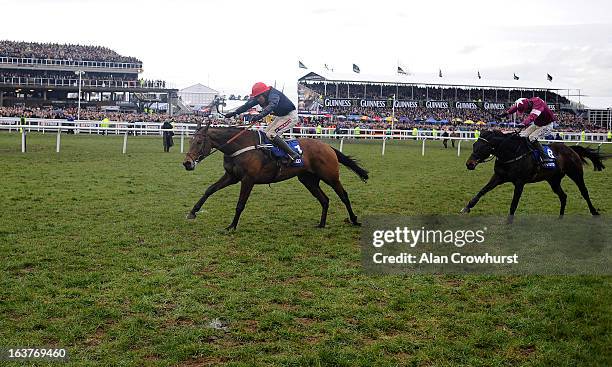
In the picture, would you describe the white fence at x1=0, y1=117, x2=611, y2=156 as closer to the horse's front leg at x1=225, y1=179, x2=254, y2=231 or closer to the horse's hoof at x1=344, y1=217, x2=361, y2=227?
the horse's hoof at x1=344, y1=217, x2=361, y2=227

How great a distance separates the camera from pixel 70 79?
243 feet

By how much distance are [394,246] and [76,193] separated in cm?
803

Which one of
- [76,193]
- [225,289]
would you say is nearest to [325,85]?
[76,193]

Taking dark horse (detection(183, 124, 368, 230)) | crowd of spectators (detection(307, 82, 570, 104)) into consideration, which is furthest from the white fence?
crowd of spectators (detection(307, 82, 570, 104))

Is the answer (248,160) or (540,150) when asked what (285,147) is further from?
(540,150)

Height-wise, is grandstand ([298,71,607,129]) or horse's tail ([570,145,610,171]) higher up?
grandstand ([298,71,607,129])

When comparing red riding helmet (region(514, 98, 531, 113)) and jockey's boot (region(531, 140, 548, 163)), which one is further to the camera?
red riding helmet (region(514, 98, 531, 113))

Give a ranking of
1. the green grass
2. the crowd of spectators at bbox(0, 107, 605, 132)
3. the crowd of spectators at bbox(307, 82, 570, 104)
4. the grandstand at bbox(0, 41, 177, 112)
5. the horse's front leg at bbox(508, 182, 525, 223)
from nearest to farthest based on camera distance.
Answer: the green grass → the horse's front leg at bbox(508, 182, 525, 223) → the crowd of spectators at bbox(0, 107, 605, 132) → the crowd of spectators at bbox(307, 82, 570, 104) → the grandstand at bbox(0, 41, 177, 112)

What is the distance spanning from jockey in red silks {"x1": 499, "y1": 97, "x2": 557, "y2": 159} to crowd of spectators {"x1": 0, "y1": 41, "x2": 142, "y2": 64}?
78068mm

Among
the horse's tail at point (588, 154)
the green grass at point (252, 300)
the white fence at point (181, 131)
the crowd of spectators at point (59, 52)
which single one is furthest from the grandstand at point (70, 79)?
the horse's tail at point (588, 154)

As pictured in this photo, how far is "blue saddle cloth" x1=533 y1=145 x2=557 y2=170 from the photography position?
11.5 meters

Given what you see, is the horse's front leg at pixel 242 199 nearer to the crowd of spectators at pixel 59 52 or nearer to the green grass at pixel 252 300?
the green grass at pixel 252 300

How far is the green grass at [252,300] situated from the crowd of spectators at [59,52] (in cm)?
7509

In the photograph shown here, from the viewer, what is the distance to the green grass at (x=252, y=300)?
4968mm
